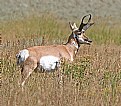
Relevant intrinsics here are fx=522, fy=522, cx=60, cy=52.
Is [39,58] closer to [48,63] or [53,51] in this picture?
[48,63]

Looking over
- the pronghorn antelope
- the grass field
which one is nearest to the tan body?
the pronghorn antelope

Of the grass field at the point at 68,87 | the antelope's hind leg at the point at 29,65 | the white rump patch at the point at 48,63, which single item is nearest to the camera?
the grass field at the point at 68,87

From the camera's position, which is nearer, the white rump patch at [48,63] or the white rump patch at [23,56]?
the white rump patch at [23,56]

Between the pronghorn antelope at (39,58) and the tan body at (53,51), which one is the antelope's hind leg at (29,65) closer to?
the pronghorn antelope at (39,58)

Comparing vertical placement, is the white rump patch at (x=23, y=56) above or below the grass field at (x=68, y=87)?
above

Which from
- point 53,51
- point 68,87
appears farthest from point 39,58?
point 68,87

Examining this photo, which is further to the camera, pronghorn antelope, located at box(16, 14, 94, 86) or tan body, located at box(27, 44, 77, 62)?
tan body, located at box(27, 44, 77, 62)

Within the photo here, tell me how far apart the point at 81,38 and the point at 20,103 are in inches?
209

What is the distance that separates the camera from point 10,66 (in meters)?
8.62

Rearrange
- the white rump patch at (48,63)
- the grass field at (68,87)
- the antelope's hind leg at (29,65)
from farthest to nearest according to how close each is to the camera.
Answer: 1. the white rump patch at (48,63)
2. the antelope's hind leg at (29,65)
3. the grass field at (68,87)

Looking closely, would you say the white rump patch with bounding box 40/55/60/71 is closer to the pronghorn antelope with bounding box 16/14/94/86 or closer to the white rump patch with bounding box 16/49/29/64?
the pronghorn antelope with bounding box 16/14/94/86

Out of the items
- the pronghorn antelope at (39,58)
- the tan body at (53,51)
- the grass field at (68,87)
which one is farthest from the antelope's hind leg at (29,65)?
the grass field at (68,87)

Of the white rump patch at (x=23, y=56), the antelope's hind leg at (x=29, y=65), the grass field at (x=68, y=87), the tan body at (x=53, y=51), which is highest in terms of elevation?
the tan body at (x=53, y=51)

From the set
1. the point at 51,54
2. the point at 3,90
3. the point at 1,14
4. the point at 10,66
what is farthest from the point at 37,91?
the point at 1,14
